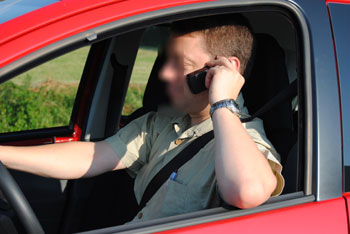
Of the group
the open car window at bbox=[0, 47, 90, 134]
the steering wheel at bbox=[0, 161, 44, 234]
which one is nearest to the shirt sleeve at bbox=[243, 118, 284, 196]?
the steering wheel at bbox=[0, 161, 44, 234]

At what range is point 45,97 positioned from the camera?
7.07 m

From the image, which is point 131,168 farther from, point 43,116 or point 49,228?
point 43,116

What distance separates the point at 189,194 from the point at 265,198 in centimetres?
32

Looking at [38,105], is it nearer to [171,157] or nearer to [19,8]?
[171,157]

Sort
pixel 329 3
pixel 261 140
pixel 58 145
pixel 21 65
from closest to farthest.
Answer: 1. pixel 21 65
2. pixel 329 3
3. pixel 261 140
4. pixel 58 145

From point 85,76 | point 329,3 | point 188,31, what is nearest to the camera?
point 329,3

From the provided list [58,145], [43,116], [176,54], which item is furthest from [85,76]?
[43,116]

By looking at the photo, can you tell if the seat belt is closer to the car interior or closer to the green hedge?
the car interior

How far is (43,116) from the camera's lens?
19.8 feet

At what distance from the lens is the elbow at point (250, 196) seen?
1.52 metres

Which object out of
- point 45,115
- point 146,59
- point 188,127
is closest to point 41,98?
point 45,115

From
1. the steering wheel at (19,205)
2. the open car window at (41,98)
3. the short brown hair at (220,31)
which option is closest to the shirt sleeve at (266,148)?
the short brown hair at (220,31)

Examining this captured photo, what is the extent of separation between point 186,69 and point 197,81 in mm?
87

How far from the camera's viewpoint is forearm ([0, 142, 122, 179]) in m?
2.02
